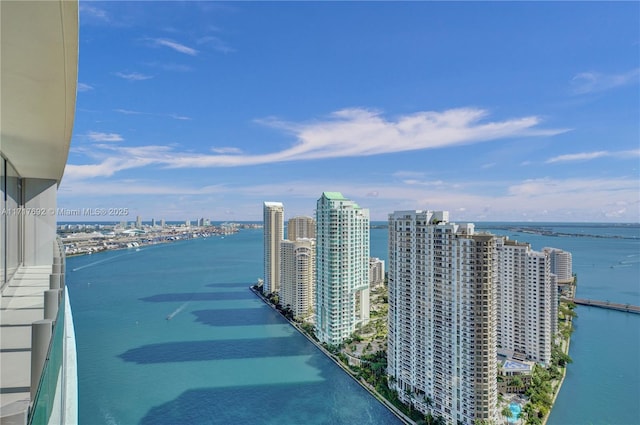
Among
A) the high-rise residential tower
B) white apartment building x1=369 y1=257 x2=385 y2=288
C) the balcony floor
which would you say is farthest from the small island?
the balcony floor

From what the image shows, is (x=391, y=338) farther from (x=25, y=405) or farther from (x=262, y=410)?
(x=25, y=405)

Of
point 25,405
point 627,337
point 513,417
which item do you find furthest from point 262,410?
point 627,337

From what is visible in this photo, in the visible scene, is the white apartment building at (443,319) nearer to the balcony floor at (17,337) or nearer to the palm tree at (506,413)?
the palm tree at (506,413)

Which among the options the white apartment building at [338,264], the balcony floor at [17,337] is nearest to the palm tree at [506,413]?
the white apartment building at [338,264]

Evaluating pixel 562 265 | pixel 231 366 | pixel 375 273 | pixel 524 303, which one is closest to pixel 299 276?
pixel 231 366

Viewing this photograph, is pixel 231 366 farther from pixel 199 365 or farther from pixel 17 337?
pixel 17 337

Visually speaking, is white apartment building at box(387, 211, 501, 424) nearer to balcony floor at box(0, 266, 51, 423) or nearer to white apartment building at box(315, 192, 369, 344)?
white apartment building at box(315, 192, 369, 344)
